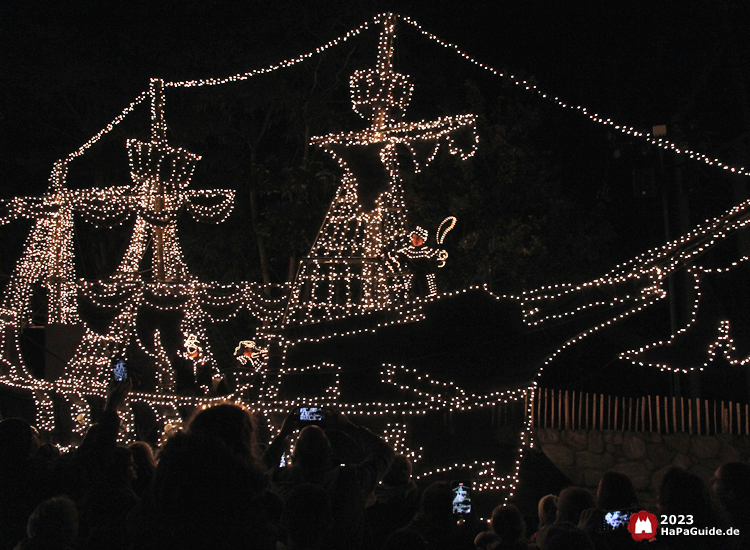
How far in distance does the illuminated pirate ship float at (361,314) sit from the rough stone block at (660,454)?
146 centimetres

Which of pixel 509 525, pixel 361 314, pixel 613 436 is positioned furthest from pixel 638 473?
pixel 509 525

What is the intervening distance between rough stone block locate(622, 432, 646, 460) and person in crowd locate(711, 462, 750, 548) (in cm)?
559

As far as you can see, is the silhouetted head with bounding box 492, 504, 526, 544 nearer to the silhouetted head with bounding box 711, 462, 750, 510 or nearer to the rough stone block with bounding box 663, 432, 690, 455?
the silhouetted head with bounding box 711, 462, 750, 510

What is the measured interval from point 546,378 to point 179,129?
10.1 meters

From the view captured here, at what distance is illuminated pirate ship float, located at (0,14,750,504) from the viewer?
7.11m

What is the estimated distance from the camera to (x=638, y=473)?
871cm

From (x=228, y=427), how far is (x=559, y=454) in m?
7.36

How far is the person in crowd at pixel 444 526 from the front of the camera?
137 inches

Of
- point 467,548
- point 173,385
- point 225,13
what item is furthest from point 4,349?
point 467,548

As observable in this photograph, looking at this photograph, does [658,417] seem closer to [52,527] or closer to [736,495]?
[736,495]

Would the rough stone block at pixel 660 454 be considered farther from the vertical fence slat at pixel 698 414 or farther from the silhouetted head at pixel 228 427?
the silhouetted head at pixel 228 427

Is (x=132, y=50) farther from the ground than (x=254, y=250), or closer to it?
farther from the ground

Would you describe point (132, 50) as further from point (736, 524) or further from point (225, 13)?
point (736, 524)

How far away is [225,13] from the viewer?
50.9 feet
